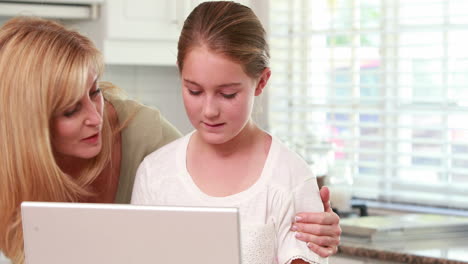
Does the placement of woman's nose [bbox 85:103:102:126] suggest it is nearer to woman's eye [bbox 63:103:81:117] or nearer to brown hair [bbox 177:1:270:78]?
woman's eye [bbox 63:103:81:117]

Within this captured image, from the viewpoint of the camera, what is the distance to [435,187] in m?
3.15

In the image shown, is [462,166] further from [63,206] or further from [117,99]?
[63,206]

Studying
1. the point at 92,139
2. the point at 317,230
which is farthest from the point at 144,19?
the point at 317,230

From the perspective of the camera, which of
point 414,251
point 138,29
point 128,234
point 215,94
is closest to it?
point 128,234

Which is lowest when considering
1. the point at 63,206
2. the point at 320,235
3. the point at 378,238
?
the point at 378,238

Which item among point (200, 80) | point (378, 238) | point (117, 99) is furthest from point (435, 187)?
point (200, 80)

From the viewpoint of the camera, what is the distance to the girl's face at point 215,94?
4.85ft

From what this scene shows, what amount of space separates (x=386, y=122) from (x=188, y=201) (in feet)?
5.81

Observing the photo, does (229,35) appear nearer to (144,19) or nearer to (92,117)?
(92,117)

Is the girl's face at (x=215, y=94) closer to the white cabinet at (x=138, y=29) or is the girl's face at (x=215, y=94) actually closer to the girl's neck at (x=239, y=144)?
the girl's neck at (x=239, y=144)

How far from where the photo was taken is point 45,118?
1632 mm

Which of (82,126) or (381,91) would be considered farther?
(381,91)

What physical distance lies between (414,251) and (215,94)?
1.22 m

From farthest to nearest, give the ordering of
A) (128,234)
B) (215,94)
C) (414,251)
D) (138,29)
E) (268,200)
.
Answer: (138,29)
(414,251)
(268,200)
(215,94)
(128,234)
